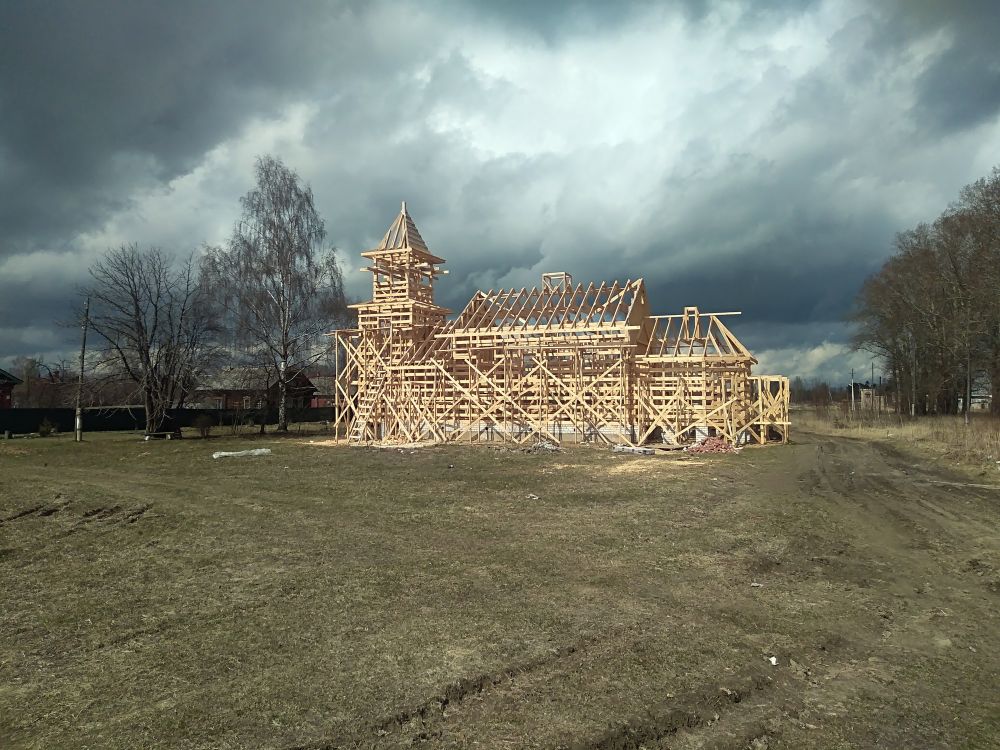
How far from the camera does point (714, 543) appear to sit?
8227 mm

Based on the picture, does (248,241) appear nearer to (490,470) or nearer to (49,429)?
(49,429)

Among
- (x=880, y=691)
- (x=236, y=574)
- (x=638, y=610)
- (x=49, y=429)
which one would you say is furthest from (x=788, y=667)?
(x=49, y=429)

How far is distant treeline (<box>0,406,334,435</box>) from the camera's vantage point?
1287 inches

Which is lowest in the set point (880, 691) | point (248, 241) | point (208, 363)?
point (880, 691)

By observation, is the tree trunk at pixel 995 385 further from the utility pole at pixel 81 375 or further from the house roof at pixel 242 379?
the utility pole at pixel 81 375

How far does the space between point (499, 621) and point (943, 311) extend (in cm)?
4050

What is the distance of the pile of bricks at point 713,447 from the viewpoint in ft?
67.7

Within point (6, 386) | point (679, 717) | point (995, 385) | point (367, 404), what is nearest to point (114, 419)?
point (6, 386)

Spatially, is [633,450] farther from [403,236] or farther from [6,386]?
[6,386]

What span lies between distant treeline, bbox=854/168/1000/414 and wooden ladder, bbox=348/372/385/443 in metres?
28.8

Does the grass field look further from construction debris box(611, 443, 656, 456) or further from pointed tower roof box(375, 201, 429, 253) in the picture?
pointed tower roof box(375, 201, 429, 253)

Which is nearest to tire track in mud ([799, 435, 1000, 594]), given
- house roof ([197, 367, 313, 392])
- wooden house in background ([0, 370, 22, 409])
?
house roof ([197, 367, 313, 392])

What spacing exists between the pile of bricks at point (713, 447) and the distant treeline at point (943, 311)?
18.1 meters

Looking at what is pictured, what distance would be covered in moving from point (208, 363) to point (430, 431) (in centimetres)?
1303
